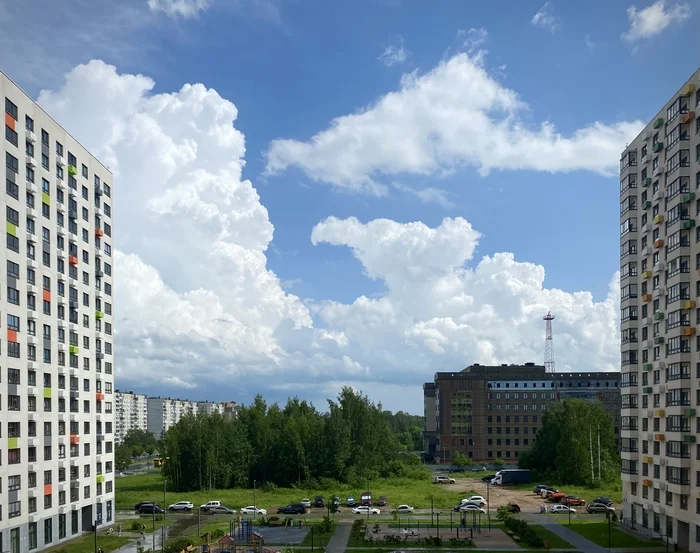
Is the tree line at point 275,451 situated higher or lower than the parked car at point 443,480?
higher

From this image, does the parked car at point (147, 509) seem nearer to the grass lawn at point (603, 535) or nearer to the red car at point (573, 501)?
A: the grass lawn at point (603, 535)

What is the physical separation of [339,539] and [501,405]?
105102 mm

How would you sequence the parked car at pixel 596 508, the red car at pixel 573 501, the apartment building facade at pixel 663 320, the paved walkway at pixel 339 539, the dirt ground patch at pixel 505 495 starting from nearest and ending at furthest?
the apartment building facade at pixel 663 320 → the paved walkway at pixel 339 539 → the parked car at pixel 596 508 → the red car at pixel 573 501 → the dirt ground patch at pixel 505 495

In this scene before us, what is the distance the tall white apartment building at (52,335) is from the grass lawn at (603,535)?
2189 inches

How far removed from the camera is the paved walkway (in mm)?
69825

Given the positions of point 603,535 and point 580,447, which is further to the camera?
point 580,447

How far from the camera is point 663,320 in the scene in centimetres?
7456

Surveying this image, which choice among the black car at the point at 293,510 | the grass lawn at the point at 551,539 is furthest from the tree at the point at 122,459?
the grass lawn at the point at 551,539

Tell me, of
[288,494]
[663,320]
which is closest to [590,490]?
[288,494]

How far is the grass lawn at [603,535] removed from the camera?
72875 millimetres

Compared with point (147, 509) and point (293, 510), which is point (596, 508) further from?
point (147, 509)

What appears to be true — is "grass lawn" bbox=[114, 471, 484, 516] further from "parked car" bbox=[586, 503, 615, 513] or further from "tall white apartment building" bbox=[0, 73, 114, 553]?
"tall white apartment building" bbox=[0, 73, 114, 553]

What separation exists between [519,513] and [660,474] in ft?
86.6

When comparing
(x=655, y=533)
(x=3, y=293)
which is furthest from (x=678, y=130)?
(x=3, y=293)
